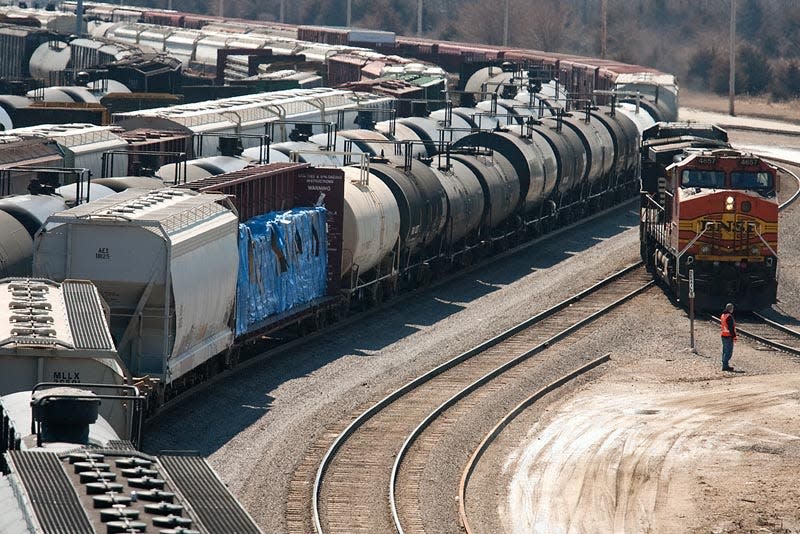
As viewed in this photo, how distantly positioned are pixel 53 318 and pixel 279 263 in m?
11.0

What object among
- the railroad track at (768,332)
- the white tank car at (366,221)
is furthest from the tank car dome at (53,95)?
the railroad track at (768,332)

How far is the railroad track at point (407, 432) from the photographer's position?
61.9 ft

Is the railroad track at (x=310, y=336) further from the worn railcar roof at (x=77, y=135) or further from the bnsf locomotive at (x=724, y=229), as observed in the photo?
the worn railcar roof at (x=77, y=135)

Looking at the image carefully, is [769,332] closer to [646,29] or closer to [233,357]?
[233,357]

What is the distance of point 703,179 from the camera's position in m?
33.7

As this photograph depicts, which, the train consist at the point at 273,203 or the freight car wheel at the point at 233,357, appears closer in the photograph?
the train consist at the point at 273,203

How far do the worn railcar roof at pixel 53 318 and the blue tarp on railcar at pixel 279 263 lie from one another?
7126 millimetres

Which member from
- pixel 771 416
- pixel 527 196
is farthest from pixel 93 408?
pixel 527 196

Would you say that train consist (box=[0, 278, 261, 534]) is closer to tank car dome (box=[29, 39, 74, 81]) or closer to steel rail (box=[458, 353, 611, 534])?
steel rail (box=[458, 353, 611, 534])

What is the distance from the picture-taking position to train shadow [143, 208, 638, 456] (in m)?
22.3

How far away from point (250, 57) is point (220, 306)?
5424cm

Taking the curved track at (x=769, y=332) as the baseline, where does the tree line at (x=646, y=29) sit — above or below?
above

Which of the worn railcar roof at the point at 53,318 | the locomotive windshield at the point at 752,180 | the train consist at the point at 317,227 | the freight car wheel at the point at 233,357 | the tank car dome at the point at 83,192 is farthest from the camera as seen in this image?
the locomotive windshield at the point at 752,180

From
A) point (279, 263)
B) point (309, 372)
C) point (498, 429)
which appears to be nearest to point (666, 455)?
point (498, 429)
